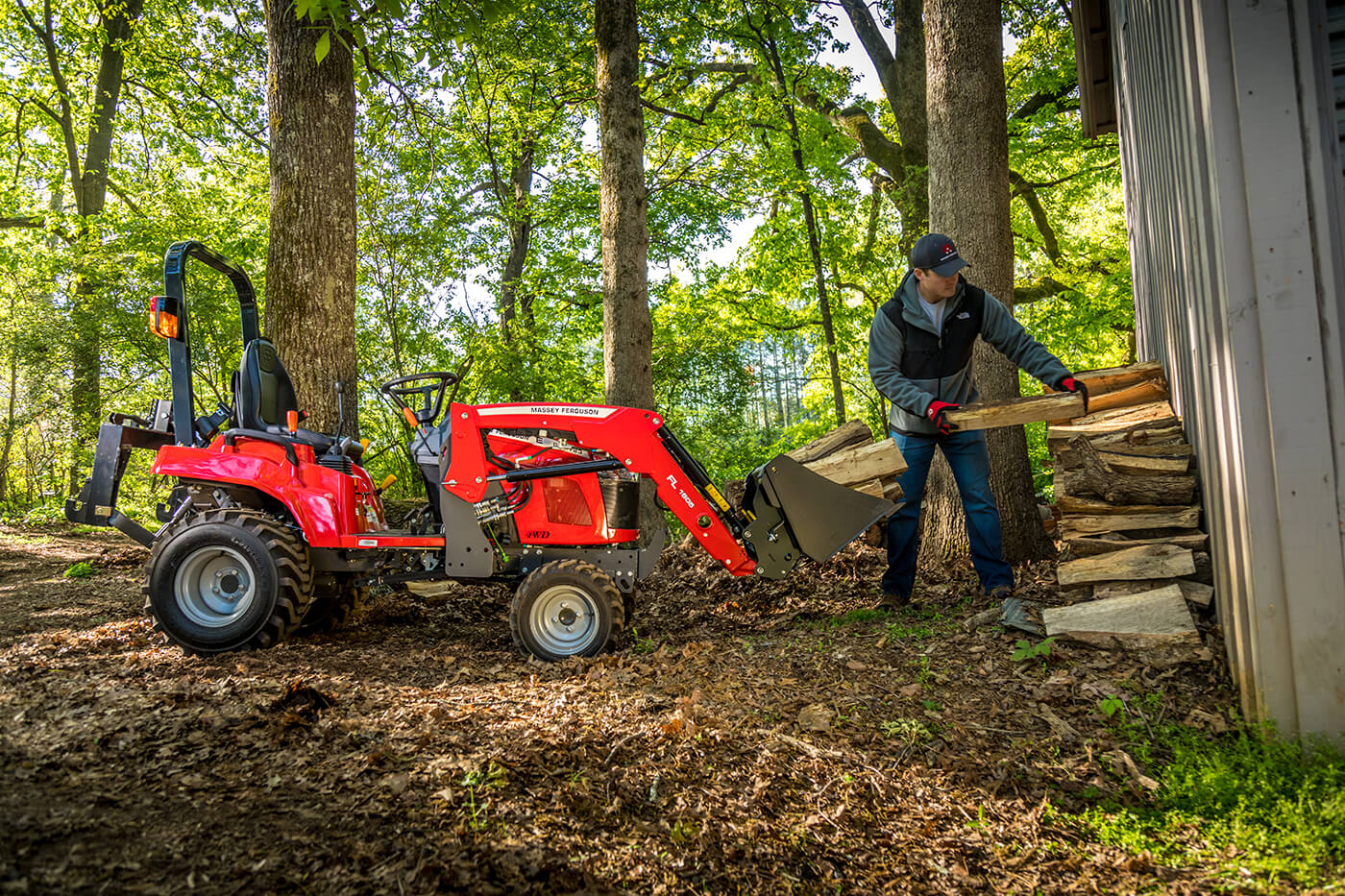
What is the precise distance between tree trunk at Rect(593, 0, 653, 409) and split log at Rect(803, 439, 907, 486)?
2269 millimetres

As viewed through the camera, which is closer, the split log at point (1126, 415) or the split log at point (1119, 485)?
the split log at point (1119, 485)

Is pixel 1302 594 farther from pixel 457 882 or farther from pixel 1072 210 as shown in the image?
pixel 1072 210

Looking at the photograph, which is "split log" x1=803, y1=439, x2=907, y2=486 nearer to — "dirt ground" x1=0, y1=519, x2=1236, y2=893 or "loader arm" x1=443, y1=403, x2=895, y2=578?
"loader arm" x1=443, y1=403, x2=895, y2=578

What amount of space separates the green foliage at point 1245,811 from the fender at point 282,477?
12.6 feet

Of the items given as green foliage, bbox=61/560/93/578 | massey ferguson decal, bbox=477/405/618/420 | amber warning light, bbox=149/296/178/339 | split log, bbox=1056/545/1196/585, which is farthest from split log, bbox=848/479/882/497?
green foliage, bbox=61/560/93/578

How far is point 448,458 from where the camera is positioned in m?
4.51

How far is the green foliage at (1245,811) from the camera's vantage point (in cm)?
226

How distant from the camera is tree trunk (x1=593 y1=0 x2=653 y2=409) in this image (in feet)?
23.3

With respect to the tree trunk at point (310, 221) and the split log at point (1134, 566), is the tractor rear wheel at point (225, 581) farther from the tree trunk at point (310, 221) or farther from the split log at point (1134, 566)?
the split log at point (1134, 566)

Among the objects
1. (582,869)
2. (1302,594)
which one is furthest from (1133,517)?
(582,869)

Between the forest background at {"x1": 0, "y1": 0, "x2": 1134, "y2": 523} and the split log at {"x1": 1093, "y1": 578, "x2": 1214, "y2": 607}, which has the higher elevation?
the forest background at {"x1": 0, "y1": 0, "x2": 1134, "y2": 523}

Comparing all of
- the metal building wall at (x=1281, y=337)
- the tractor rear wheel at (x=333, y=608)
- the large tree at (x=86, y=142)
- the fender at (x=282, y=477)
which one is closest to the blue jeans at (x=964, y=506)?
the metal building wall at (x=1281, y=337)

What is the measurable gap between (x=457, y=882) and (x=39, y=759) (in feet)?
4.86

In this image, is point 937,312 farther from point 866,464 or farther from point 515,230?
point 515,230
